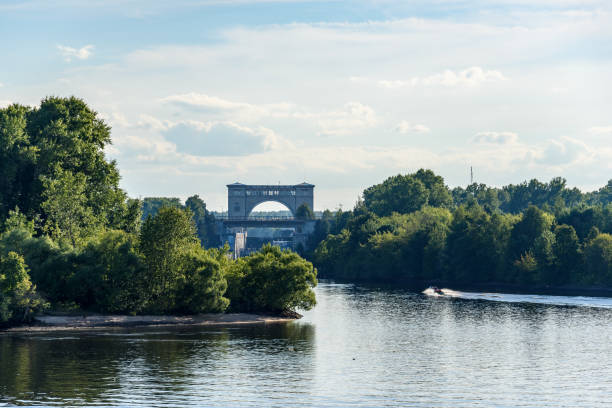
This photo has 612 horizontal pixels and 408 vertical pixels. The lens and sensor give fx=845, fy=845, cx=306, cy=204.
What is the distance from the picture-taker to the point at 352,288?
503 feet

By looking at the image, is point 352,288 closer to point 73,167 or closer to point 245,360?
point 73,167

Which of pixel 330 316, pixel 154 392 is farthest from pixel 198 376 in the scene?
pixel 330 316

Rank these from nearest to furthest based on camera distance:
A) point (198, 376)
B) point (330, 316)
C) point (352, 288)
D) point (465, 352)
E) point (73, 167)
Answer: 1. point (198, 376)
2. point (465, 352)
3. point (330, 316)
4. point (73, 167)
5. point (352, 288)

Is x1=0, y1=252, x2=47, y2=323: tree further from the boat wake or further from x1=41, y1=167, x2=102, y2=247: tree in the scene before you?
the boat wake

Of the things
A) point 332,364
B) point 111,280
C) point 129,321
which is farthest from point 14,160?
point 332,364

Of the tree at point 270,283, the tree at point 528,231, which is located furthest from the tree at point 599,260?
the tree at point 270,283

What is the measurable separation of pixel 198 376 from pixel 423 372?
17114 mm

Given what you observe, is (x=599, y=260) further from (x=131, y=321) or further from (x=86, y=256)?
(x=86, y=256)

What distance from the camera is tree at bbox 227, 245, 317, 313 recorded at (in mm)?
96062

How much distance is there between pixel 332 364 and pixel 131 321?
98.6 feet

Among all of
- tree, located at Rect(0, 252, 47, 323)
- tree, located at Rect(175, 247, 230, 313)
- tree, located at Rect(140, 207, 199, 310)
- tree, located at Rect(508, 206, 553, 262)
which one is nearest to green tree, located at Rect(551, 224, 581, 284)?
tree, located at Rect(508, 206, 553, 262)

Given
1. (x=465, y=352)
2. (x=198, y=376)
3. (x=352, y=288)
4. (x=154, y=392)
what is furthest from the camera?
(x=352, y=288)

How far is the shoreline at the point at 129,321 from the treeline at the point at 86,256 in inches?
45.8

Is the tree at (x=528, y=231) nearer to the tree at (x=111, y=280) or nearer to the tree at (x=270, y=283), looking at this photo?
the tree at (x=270, y=283)
